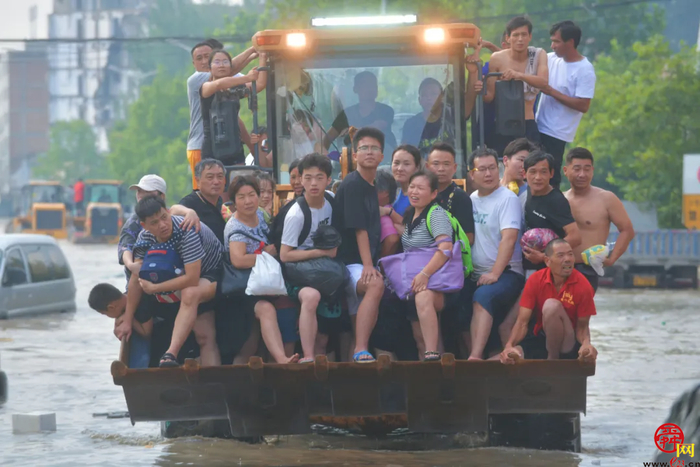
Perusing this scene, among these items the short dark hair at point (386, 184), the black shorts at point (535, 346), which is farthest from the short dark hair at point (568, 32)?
the black shorts at point (535, 346)

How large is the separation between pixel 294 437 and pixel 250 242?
2.18 m

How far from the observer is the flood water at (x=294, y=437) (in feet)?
31.6

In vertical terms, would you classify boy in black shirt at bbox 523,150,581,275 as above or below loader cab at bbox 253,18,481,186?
below

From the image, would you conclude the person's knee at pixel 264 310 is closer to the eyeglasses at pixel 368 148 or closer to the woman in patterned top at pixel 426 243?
the woman in patterned top at pixel 426 243

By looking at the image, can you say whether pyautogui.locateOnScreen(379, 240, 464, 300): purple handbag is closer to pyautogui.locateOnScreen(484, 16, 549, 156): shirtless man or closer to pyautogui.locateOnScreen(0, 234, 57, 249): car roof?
pyautogui.locateOnScreen(484, 16, 549, 156): shirtless man

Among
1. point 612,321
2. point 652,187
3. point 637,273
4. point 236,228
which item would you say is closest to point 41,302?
point 612,321

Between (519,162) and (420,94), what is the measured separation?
6.15ft

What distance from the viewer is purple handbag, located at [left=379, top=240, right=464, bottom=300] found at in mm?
8914

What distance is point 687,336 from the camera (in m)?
18.7

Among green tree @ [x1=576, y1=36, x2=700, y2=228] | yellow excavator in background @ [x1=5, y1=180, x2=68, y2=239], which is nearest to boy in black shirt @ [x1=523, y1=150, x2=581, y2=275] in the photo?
green tree @ [x1=576, y1=36, x2=700, y2=228]

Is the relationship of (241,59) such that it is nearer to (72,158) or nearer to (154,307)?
(154,307)

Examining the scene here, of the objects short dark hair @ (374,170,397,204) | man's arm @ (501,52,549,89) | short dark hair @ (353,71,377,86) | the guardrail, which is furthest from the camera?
the guardrail

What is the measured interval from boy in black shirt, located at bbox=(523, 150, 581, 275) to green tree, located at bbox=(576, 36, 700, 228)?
26278mm

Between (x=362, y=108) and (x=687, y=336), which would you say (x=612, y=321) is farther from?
(x=362, y=108)
